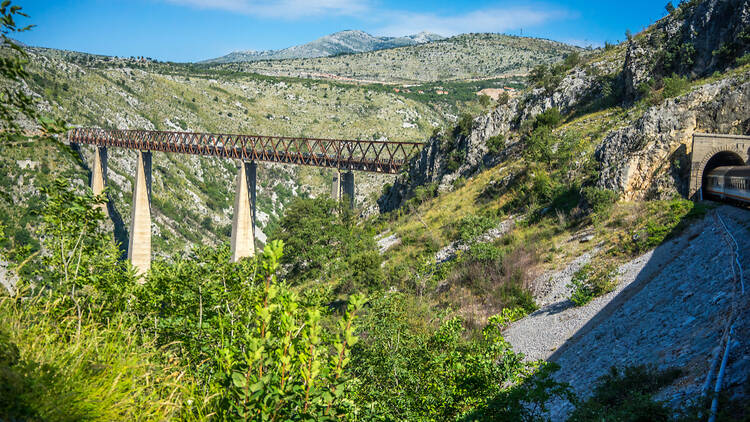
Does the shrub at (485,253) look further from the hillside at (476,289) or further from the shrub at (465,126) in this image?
the shrub at (465,126)

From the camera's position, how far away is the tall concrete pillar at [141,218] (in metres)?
60.0

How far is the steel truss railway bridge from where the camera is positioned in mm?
49406

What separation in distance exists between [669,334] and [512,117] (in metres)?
30.6

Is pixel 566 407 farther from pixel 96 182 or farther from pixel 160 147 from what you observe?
pixel 96 182

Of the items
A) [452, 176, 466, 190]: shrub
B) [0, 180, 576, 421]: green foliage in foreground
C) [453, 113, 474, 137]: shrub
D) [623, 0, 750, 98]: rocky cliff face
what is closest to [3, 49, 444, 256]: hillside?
[453, 113, 474, 137]: shrub

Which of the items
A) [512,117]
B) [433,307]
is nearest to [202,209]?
[512,117]

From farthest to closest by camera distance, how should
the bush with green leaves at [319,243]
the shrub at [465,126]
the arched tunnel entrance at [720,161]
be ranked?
the shrub at [465,126], the bush with green leaves at [319,243], the arched tunnel entrance at [720,161]

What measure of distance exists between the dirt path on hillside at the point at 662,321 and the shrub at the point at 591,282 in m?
0.27

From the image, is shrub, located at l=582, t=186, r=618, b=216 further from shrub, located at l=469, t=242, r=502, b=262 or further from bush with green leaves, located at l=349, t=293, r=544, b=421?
bush with green leaves, located at l=349, t=293, r=544, b=421

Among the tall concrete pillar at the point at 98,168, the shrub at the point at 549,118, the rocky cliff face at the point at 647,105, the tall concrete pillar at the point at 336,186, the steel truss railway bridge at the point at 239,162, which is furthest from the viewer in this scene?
the tall concrete pillar at the point at 98,168

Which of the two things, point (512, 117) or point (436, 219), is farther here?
point (512, 117)

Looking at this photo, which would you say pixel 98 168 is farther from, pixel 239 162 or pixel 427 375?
pixel 427 375

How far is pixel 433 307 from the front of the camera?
57.4ft

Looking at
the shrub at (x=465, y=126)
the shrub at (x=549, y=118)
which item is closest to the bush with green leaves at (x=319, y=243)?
the shrub at (x=465, y=126)
